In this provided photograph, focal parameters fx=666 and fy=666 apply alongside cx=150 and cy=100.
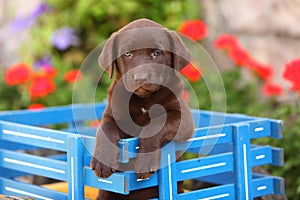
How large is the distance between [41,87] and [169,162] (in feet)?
8.79

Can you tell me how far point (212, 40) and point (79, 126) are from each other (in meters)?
2.10

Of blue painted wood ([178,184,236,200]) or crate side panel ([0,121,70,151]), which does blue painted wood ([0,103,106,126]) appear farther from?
blue painted wood ([178,184,236,200])

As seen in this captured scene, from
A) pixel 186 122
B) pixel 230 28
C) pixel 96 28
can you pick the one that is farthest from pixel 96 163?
pixel 96 28

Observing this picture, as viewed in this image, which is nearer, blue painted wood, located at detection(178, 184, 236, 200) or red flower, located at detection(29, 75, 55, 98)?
blue painted wood, located at detection(178, 184, 236, 200)

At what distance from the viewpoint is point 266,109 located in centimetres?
521

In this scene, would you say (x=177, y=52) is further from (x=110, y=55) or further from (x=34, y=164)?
(x=34, y=164)

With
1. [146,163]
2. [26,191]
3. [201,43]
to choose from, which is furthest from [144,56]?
[201,43]

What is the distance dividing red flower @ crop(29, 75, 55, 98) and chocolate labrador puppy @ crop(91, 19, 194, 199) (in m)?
2.32

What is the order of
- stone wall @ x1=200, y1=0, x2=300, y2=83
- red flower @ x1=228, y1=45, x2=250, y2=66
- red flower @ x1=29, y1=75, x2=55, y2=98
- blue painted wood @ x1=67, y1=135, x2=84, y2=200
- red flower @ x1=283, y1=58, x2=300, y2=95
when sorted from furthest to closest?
red flower @ x1=29, y1=75, x2=55, y2=98 < stone wall @ x1=200, y1=0, x2=300, y2=83 < red flower @ x1=228, y1=45, x2=250, y2=66 < red flower @ x1=283, y1=58, x2=300, y2=95 < blue painted wood @ x1=67, y1=135, x2=84, y2=200

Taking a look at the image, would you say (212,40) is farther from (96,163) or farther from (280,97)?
(96,163)

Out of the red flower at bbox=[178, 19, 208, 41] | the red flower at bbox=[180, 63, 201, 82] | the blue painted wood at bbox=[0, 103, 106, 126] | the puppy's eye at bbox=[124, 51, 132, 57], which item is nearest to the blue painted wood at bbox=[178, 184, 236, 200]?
the puppy's eye at bbox=[124, 51, 132, 57]

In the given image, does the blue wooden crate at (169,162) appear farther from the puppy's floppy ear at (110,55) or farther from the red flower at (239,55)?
the red flower at (239,55)

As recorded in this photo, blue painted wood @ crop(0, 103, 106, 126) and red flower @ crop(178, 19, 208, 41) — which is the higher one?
red flower @ crop(178, 19, 208, 41)

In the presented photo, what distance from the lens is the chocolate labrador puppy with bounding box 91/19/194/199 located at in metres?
3.07
